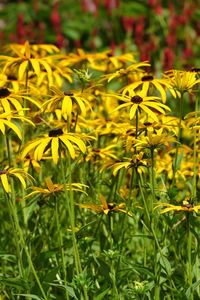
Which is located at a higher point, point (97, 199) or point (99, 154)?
point (99, 154)

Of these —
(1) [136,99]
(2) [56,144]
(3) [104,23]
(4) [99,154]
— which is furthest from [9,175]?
(3) [104,23]

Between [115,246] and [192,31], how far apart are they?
15.7 feet

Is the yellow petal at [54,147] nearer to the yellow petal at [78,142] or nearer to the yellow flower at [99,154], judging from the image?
the yellow petal at [78,142]

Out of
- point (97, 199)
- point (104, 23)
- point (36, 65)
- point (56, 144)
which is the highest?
point (104, 23)

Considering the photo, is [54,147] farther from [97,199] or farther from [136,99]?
[97,199]

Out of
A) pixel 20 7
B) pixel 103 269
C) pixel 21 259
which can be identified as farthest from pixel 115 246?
pixel 20 7

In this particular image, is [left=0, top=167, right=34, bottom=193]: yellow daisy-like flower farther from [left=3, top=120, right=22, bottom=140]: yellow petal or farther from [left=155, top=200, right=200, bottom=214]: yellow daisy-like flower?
[left=155, top=200, right=200, bottom=214]: yellow daisy-like flower

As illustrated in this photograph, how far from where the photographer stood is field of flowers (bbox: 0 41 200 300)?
2275 millimetres

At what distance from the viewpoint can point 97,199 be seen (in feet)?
9.00

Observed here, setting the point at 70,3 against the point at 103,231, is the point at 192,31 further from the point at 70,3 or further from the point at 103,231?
the point at 103,231

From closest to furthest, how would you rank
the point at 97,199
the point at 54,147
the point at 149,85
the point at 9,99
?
1. the point at 54,147
2. the point at 9,99
3. the point at 149,85
4. the point at 97,199

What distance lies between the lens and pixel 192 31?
23.3 feet

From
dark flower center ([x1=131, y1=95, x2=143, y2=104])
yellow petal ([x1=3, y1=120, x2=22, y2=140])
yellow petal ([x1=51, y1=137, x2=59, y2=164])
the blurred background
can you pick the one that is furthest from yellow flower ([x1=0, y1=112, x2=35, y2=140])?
the blurred background

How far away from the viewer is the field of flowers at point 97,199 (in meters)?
2.28
